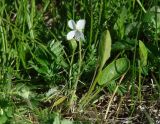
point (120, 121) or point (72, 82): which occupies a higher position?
point (72, 82)

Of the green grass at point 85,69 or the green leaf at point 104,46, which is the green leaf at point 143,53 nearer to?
the green grass at point 85,69

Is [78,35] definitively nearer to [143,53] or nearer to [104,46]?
[104,46]

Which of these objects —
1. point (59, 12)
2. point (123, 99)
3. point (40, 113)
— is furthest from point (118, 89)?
point (59, 12)

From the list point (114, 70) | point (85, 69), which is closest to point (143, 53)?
point (114, 70)

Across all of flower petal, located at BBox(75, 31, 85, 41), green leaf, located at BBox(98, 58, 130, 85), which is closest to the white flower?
flower petal, located at BBox(75, 31, 85, 41)

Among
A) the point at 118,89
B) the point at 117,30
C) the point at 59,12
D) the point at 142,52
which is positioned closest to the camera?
the point at 142,52

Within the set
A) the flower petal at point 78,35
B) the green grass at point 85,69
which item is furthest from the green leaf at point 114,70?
the flower petal at point 78,35

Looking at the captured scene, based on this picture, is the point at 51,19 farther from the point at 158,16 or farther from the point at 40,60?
the point at 158,16
